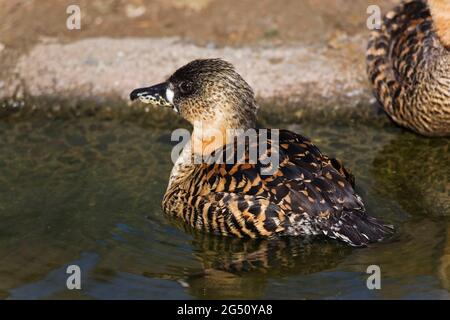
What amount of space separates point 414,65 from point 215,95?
7.47ft

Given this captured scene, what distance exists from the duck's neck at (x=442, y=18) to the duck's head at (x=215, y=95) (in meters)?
1.95

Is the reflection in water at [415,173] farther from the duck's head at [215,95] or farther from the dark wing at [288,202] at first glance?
the duck's head at [215,95]

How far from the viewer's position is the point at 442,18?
912 centimetres

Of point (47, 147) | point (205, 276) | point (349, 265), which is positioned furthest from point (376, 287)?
point (47, 147)

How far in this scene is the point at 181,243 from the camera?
8.04m

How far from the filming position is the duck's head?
27.9 feet

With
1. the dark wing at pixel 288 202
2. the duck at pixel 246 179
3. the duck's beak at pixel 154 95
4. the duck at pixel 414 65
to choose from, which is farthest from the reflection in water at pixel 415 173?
the duck's beak at pixel 154 95

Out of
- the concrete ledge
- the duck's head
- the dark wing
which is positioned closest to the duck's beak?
the duck's head

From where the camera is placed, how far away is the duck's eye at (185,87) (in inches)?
343

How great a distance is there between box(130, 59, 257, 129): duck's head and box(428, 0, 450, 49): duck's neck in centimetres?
195

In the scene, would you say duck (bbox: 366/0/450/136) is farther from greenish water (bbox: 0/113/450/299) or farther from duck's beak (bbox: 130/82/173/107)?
duck's beak (bbox: 130/82/173/107)

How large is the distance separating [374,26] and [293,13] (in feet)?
3.83

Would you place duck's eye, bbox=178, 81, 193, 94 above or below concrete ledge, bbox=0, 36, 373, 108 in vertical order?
below

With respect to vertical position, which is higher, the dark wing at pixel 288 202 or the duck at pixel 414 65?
the duck at pixel 414 65
